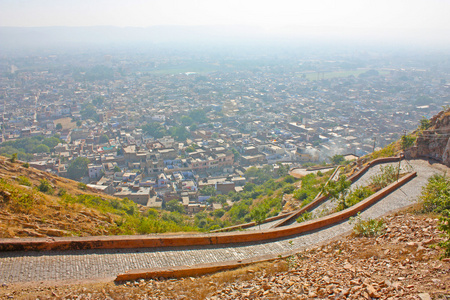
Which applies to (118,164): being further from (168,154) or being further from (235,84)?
(235,84)

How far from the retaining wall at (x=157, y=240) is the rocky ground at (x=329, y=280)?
0.79m

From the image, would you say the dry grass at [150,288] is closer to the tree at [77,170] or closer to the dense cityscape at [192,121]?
the dense cityscape at [192,121]

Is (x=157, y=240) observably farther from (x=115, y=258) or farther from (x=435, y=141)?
(x=435, y=141)

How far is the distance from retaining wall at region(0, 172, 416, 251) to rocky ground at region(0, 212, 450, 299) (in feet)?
2.61

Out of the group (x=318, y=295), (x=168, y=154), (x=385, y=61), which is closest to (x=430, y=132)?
(x=318, y=295)

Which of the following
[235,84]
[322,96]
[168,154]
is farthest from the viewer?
[235,84]

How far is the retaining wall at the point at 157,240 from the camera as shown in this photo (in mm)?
4281

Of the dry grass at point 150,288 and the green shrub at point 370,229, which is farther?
the green shrub at point 370,229

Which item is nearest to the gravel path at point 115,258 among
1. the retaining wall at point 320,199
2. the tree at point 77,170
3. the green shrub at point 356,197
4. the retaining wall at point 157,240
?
the retaining wall at point 157,240

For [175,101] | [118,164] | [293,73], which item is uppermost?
[293,73]

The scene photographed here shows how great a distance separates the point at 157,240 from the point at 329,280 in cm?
245

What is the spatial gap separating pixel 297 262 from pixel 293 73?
71059mm

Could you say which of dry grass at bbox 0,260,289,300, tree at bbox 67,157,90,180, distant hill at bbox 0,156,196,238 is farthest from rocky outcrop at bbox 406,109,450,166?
tree at bbox 67,157,90,180

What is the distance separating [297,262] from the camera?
4395 mm
